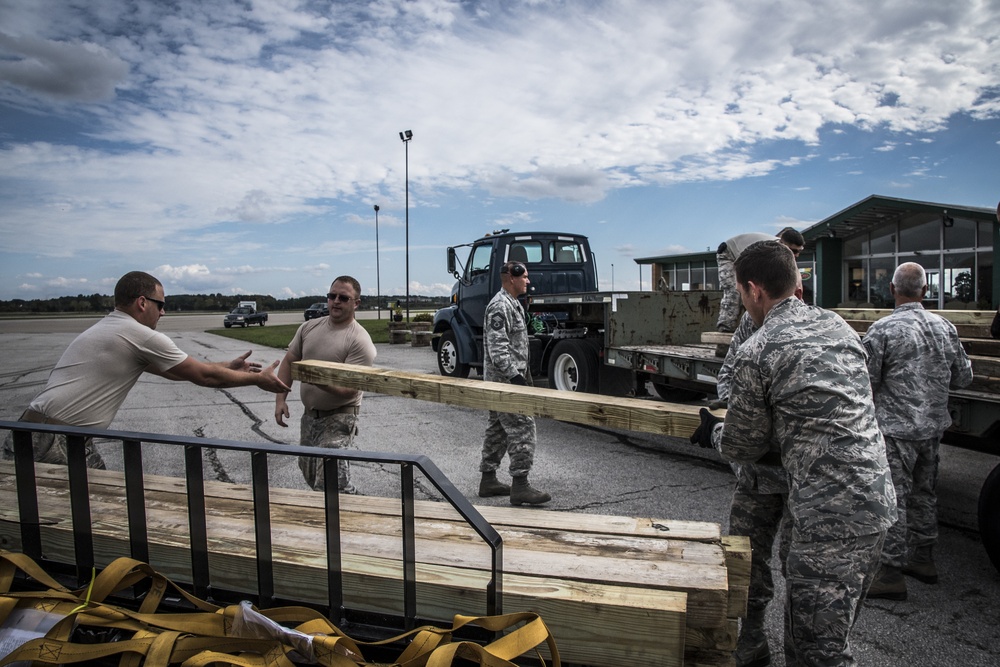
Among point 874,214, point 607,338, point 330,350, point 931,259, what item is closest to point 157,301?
point 330,350

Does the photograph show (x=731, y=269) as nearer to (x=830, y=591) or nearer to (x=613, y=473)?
(x=613, y=473)

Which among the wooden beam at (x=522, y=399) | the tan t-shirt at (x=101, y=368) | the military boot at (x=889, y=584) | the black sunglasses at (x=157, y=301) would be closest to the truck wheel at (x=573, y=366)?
the wooden beam at (x=522, y=399)

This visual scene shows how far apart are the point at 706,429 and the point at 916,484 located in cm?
188

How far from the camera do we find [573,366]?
27.4 feet

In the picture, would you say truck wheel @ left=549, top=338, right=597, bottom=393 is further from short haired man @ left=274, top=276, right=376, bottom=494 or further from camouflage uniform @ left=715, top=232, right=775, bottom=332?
short haired man @ left=274, top=276, right=376, bottom=494

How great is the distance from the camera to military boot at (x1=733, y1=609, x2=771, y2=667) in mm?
2637

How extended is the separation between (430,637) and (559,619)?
36cm

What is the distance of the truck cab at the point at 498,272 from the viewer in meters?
10.0

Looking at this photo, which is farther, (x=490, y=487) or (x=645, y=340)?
(x=645, y=340)

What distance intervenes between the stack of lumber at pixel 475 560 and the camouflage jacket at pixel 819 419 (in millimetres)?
330

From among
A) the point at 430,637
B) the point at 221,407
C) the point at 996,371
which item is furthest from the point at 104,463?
the point at 221,407

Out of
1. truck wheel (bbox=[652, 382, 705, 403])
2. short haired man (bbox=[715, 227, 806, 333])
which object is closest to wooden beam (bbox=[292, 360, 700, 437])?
short haired man (bbox=[715, 227, 806, 333])

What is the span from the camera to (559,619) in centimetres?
176

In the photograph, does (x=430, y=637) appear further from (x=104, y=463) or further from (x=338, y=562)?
(x=104, y=463)
